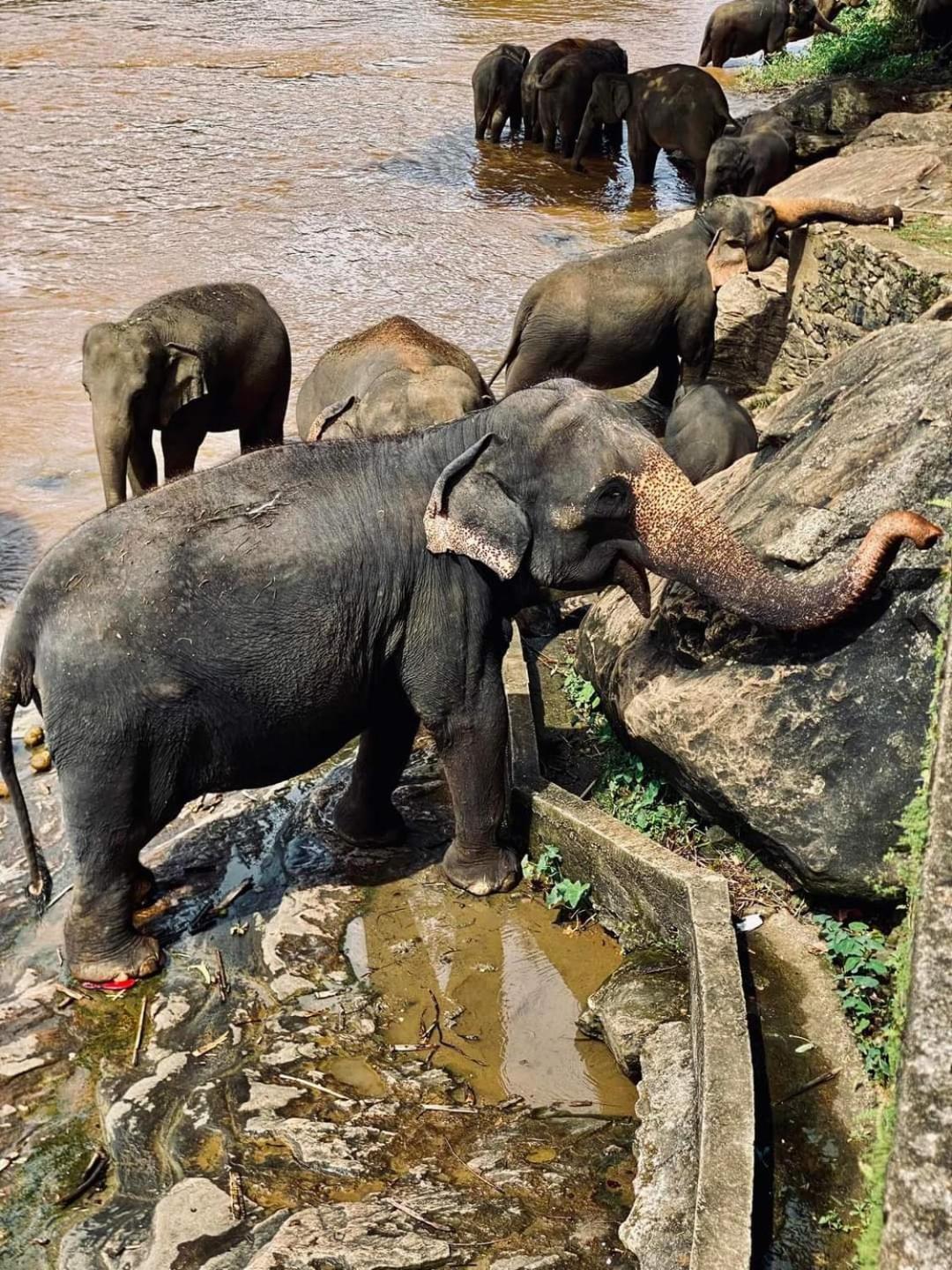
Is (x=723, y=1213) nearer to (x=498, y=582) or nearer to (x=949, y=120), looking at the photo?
(x=498, y=582)

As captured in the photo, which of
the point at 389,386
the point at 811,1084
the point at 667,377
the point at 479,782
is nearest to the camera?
the point at 811,1084

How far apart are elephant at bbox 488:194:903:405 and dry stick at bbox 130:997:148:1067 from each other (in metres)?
5.48

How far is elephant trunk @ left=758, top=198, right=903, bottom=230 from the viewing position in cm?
832

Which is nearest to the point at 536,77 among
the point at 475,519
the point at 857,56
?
the point at 857,56

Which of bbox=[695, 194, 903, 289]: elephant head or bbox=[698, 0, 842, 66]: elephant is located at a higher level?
bbox=[695, 194, 903, 289]: elephant head

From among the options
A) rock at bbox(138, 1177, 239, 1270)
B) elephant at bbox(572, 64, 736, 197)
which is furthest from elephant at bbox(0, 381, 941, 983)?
elephant at bbox(572, 64, 736, 197)

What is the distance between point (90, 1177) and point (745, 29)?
21.5 meters

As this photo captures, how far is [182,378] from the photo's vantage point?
785cm

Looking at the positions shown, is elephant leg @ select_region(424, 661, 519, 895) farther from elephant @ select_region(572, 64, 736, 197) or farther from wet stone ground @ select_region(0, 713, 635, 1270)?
elephant @ select_region(572, 64, 736, 197)

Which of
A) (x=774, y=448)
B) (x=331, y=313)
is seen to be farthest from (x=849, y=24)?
(x=774, y=448)

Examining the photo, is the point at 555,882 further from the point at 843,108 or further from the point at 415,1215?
the point at 843,108

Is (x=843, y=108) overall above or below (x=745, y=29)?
above

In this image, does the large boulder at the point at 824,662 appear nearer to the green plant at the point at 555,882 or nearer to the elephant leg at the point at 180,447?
the green plant at the point at 555,882

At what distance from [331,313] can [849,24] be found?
12.5 meters
